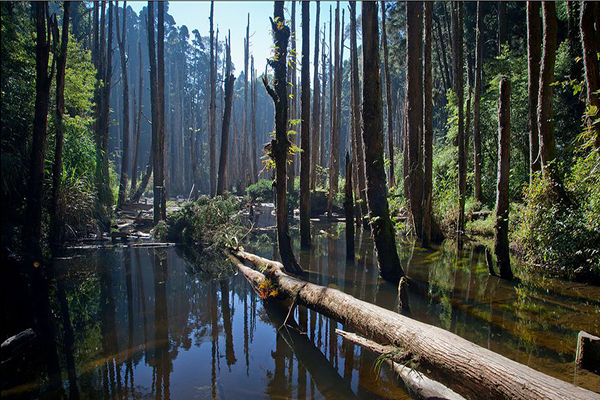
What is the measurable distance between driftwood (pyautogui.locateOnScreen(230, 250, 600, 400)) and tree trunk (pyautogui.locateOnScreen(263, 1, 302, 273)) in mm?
3142

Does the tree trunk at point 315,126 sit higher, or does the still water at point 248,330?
the tree trunk at point 315,126

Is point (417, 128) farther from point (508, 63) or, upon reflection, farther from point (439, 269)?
point (508, 63)

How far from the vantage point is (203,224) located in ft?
40.9

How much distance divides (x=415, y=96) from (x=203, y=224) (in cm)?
781

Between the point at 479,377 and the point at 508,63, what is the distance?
1636 centimetres

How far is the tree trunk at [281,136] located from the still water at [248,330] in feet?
2.88

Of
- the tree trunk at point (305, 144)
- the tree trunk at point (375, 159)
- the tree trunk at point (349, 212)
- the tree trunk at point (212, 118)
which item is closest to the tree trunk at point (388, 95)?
the tree trunk at point (305, 144)

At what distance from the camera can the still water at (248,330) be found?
3.87m

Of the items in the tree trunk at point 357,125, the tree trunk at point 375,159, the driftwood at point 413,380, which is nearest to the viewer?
the driftwood at point 413,380

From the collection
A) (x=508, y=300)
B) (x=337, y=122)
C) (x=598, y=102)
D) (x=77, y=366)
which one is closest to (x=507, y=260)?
(x=508, y=300)

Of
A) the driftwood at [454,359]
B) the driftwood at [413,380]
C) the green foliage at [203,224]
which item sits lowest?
the driftwood at [413,380]

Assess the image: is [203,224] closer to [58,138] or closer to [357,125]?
[58,138]

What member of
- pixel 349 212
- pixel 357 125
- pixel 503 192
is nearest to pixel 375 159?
pixel 349 212

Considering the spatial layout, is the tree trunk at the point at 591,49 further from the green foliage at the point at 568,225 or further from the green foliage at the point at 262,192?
the green foliage at the point at 262,192
